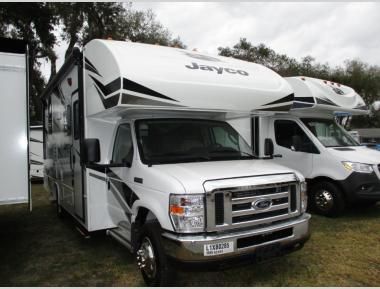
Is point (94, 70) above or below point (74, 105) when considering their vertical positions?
above

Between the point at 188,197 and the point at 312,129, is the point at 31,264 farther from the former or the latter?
the point at 312,129

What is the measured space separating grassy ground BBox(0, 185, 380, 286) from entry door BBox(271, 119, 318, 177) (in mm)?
1307

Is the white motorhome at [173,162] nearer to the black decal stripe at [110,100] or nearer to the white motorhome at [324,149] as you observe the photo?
the black decal stripe at [110,100]

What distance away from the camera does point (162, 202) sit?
3951 mm

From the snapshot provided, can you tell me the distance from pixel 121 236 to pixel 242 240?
1.92m

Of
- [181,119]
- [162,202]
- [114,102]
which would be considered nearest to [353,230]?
[181,119]

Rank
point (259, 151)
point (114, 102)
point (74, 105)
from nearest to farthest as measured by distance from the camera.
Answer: point (114, 102), point (74, 105), point (259, 151)

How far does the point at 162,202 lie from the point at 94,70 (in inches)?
85.2

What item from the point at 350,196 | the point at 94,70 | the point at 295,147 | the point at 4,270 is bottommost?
the point at 4,270

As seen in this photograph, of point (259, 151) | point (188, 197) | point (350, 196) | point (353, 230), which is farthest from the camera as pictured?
point (259, 151)

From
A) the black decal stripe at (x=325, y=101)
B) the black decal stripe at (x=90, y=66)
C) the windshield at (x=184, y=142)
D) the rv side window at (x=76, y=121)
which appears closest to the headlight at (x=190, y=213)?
the windshield at (x=184, y=142)

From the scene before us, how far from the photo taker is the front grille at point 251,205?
3.80m

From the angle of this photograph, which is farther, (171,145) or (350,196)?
(350,196)

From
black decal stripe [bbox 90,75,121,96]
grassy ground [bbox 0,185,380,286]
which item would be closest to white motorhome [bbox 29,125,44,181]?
grassy ground [bbox 0,185,380,286]
